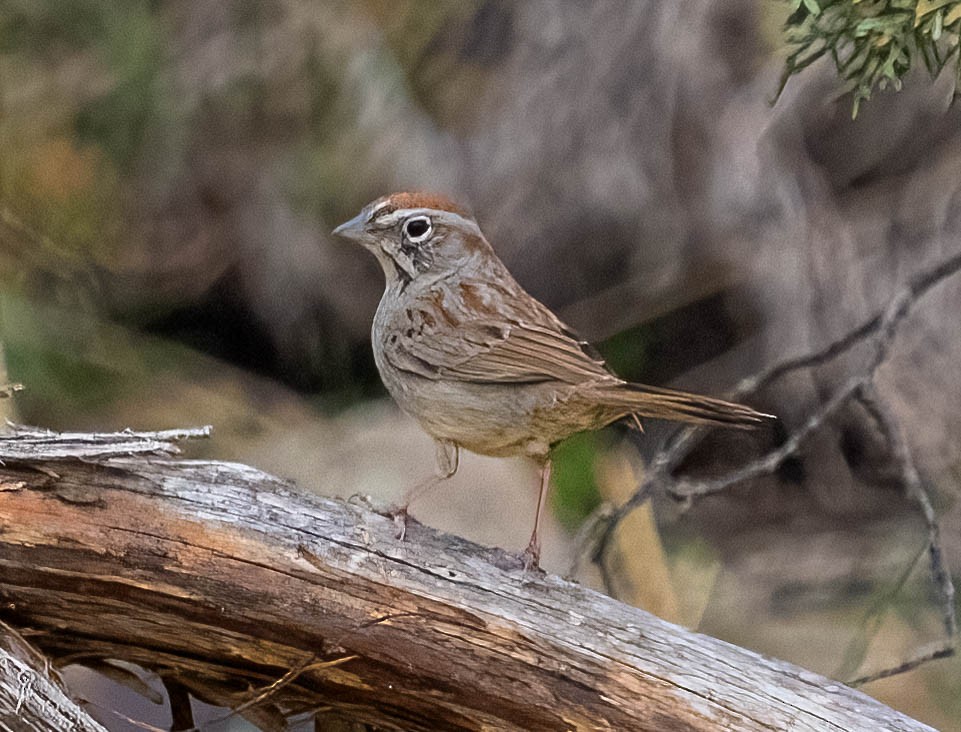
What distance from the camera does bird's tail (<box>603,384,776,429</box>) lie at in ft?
4.13

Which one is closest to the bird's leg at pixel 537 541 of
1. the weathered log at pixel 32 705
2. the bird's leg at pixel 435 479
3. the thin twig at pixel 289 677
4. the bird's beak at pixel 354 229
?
the bird's leg at pixel 435 479

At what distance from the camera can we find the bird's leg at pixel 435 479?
1.49m

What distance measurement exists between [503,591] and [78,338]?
1.38 metres

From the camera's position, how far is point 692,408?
127cm

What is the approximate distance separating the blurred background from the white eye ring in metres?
0.77

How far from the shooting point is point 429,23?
92.7 inches

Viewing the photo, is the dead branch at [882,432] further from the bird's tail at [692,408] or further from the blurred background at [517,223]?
the bird's tail at [692,408]

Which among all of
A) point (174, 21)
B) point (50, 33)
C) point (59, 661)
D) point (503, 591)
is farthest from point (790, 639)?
point (50, 33)

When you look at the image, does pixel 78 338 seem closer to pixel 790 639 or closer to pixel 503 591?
pixel 503 591

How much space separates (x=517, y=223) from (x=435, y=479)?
1.02m

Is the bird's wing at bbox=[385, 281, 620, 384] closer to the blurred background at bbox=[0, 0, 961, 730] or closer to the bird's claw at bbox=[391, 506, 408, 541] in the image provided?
the bird's claw at bbox=[391, 506, 408, 541]

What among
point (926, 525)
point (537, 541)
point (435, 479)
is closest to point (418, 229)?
point (435, 479)

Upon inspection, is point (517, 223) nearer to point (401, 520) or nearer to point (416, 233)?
point (416, 233)

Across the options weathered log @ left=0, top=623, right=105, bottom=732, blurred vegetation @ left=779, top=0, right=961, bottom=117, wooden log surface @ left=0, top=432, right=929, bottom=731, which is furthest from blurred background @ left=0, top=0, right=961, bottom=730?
weathered log @ left=0, top=623, right=105, bottom=732
